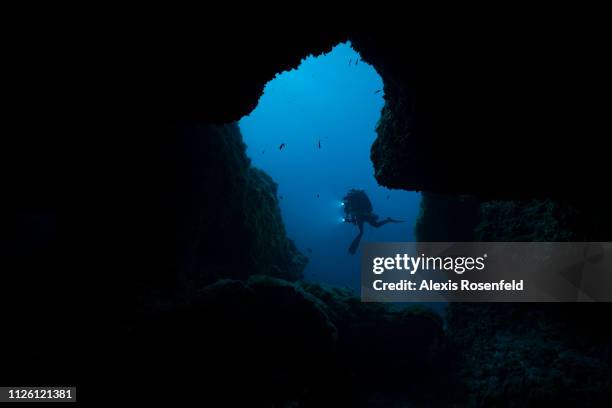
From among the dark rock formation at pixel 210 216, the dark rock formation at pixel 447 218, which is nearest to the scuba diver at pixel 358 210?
the dark rock formation at pixel 447 218

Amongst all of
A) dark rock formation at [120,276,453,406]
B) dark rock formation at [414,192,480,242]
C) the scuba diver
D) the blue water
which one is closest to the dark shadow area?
dark rock formation at [120,276,453,406]

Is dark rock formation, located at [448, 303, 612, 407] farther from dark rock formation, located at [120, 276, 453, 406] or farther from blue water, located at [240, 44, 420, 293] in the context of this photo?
blue water, located at [240, 44, 420, 293]

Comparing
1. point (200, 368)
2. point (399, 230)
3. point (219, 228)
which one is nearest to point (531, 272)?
point (200, 368)

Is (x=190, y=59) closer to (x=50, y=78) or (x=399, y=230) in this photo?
(x=50, y=78)

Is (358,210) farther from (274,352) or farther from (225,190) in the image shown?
(274,352)

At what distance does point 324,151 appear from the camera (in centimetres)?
14000

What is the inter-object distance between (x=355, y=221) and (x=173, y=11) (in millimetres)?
17266

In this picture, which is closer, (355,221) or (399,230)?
(355,221)

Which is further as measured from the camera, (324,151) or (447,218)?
(324,151)

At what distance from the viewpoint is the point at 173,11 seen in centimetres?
359

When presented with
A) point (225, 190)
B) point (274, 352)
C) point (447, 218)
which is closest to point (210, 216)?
point (225, 190)

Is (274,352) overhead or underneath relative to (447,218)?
underneath

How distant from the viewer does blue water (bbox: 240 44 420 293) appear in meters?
97.8

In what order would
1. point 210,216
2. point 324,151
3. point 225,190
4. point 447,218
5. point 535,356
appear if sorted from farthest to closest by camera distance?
1. point 324,151
2. point 447,218
3. point 225,190
4. point 210,216
5. point 535,356
